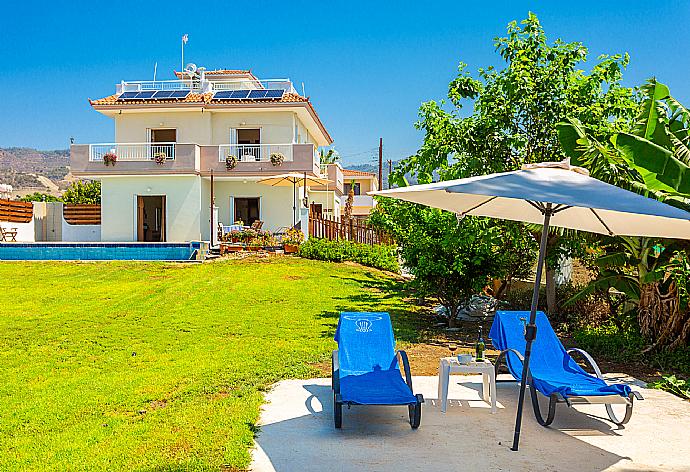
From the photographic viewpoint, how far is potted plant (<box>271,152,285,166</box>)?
94.1 feet

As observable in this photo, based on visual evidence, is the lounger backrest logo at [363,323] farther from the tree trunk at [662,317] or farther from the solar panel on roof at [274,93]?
the solar panel on roof at [274,93]

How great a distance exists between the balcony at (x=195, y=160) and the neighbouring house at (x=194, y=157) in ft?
0.14

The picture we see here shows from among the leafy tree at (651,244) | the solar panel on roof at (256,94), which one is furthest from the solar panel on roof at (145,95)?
the leafy tree at (651,244)

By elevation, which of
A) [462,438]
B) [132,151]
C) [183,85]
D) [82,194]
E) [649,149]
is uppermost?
[183,85]

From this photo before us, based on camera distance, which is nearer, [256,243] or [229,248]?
[229,248]

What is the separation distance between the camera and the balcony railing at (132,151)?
29188 mm

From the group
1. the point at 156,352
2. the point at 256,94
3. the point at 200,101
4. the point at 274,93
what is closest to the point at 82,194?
the point at 200,101

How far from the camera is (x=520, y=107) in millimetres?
13078

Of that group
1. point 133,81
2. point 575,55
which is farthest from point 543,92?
point 133,81

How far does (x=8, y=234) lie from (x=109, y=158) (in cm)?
597

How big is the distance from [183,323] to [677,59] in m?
11.7

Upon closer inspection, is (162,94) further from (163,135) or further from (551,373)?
(551,373)

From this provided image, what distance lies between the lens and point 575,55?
12.8m

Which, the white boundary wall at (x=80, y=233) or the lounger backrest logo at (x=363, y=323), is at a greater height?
the white boundary wall at (x=80, y=233)
